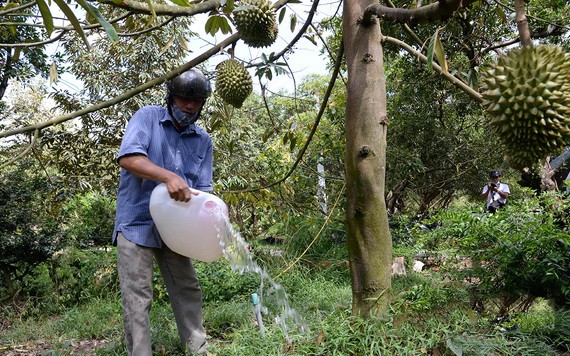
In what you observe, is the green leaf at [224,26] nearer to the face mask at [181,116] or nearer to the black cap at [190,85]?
the black cap at [190,85]

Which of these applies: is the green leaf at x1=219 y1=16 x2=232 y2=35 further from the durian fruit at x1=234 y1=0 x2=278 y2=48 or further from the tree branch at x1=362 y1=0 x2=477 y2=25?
the tree branch at x1=362 y1=0 x2=477 y2=25

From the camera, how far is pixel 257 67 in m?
2.31

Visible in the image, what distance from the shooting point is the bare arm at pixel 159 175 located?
2.02 m

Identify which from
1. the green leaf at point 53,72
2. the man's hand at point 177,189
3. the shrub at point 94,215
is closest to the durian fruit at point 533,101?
the man's hand at point 177,189

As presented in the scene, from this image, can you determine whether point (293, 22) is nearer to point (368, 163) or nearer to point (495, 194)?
point (368, 163)

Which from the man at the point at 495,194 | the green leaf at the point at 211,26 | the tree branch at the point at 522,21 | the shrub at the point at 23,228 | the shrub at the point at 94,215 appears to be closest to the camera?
the tree branch at the point at 522,21

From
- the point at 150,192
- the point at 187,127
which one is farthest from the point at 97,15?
the point at 187,127

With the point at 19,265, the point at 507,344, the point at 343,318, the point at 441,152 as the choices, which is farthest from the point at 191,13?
the point at 441,152

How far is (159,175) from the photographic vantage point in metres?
2.08

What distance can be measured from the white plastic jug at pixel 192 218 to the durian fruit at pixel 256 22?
28.0 inches

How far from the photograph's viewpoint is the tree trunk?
5.92 ft

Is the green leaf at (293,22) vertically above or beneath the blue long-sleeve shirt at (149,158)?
above

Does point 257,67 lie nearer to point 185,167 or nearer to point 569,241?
point 185,167

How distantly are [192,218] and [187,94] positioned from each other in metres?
0.63
